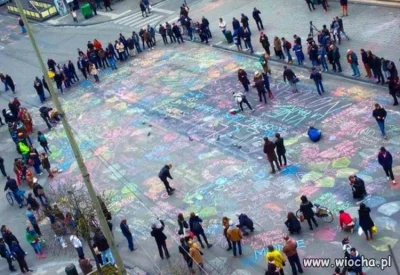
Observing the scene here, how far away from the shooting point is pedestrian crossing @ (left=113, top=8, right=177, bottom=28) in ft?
154

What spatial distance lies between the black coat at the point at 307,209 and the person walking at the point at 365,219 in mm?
1805

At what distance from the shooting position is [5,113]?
3688cm

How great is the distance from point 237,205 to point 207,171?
10.5ft

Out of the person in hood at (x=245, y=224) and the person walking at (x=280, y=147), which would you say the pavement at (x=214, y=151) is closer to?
the person in hood at (x=245, y=224)

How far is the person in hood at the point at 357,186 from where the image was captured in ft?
73.9

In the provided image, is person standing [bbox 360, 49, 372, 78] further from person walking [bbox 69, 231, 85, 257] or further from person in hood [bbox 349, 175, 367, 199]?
person walking [bbox 69, 231, 85, 257]

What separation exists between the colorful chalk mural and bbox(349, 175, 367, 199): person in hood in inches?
11.1

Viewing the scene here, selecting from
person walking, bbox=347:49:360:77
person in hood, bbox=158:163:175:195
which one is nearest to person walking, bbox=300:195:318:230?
person in hood, bbox=158:163:175:195

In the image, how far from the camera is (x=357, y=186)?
22.6 meters

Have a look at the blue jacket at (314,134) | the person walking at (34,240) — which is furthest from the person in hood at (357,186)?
the person walking at (34,240)

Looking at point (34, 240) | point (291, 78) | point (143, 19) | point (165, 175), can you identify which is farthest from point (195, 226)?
point (143, 19)

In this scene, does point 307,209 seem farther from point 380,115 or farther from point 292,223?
point 380,115

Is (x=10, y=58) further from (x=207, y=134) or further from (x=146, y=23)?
(x=207, y=134)

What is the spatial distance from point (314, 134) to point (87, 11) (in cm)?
2889
